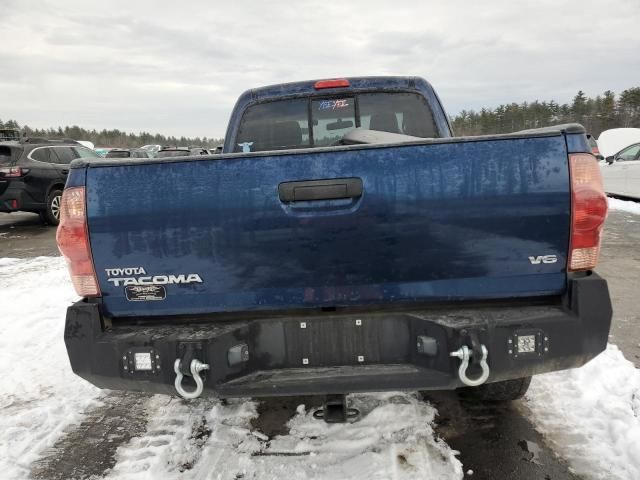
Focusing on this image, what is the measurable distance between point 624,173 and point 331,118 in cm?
1164

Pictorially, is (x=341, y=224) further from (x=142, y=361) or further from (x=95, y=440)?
(x=95, y=440)

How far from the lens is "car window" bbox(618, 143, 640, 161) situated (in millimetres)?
12328

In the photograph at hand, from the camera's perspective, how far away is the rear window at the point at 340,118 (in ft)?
12.2

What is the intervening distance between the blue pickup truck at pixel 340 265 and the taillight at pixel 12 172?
32.1ft

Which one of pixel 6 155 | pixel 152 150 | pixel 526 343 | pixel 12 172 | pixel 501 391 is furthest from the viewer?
pixel 152 150

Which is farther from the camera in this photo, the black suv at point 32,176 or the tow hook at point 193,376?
the black suv at point 32,176

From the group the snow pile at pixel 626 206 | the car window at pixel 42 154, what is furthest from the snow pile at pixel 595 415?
the car window at pixel 42 154

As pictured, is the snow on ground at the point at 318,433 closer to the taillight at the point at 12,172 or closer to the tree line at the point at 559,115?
the taillight at the point at 12,172

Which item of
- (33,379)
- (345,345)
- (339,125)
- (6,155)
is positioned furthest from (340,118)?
(6,155)

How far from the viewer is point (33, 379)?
3660 millimetres

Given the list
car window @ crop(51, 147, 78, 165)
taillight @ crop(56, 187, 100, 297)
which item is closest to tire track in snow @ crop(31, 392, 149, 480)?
taillight @ crop(56, 187, 100, 297)

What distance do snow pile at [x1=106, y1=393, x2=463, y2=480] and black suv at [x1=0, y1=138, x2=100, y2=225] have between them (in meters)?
9.32

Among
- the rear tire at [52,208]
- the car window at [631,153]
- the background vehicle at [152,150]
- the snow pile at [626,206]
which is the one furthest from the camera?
the background vehicle at [152,150]

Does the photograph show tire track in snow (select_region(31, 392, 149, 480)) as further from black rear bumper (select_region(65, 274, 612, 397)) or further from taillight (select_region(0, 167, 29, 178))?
taillight (select_region(0, 167, 29, 178))
